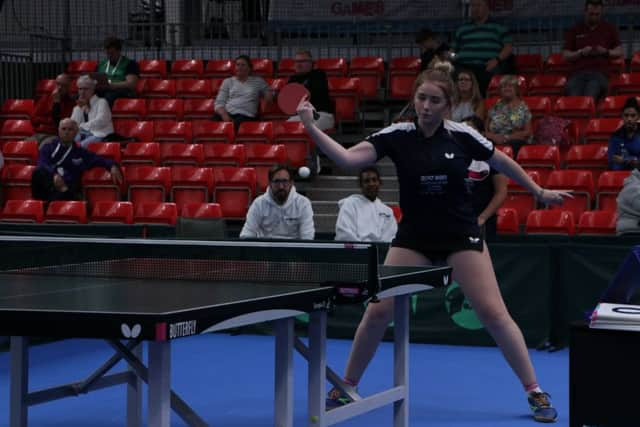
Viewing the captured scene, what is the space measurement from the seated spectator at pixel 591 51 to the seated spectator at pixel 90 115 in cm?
536

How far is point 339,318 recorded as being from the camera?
9133mm

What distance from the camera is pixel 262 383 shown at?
276 inches

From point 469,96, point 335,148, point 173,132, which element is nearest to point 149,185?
point 173,132

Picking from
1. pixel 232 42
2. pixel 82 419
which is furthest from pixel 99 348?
pixel 232 42

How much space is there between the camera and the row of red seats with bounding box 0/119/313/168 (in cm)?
1202

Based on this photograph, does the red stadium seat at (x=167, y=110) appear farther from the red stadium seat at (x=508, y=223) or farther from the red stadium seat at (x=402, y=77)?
the red stadium seat at (x=508, y=223)

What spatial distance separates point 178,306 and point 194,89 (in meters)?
10.9

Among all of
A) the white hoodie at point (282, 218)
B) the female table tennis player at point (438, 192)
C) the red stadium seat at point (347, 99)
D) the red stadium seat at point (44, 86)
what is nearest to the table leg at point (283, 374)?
the female table tennis player at point (438, 192)

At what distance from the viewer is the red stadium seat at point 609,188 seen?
10000 mm

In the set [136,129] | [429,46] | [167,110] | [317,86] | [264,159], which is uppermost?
[429,46]

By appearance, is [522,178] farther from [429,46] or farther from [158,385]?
[429,46]

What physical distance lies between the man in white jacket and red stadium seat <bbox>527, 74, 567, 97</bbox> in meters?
4.32

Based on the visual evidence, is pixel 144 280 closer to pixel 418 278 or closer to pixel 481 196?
pixel 418 278

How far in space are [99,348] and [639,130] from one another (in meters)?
5.32
